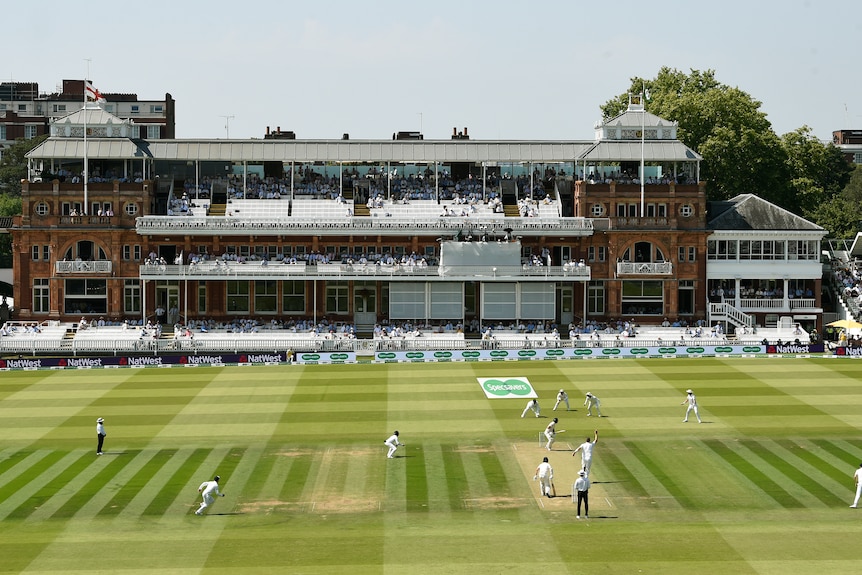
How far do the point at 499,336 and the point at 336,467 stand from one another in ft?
95.6

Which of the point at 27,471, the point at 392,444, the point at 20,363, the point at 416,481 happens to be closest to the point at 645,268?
the point at 20,363

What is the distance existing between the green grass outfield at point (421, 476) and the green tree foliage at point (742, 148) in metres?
31.0

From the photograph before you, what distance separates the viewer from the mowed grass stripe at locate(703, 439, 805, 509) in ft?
97.9

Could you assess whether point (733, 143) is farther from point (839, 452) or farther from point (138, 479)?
point (138, 479)

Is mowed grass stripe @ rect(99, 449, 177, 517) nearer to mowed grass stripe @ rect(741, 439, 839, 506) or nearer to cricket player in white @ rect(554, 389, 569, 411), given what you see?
cricket player in white @ rect(554, 389, 569, 411)

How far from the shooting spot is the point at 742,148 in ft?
261

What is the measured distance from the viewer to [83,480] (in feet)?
107

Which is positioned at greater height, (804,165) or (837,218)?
(804,165)

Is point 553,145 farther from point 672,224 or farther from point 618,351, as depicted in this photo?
point 618,351

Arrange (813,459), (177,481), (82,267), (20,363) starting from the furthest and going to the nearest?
(82,267) → (20,363) → (813,459) → (177,481)

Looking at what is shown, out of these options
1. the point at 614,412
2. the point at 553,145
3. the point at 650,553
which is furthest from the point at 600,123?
the point at 650,553

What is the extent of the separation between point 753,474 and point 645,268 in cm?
3442

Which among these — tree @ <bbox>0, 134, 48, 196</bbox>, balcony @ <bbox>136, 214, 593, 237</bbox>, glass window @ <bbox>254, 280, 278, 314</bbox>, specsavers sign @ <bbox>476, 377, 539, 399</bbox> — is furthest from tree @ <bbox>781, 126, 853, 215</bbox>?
tree @ <bbox>0, 134, 48, 196</bbox>

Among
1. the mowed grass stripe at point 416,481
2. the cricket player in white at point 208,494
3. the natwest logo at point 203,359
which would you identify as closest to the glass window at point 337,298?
the natwest logo at point 203,359
